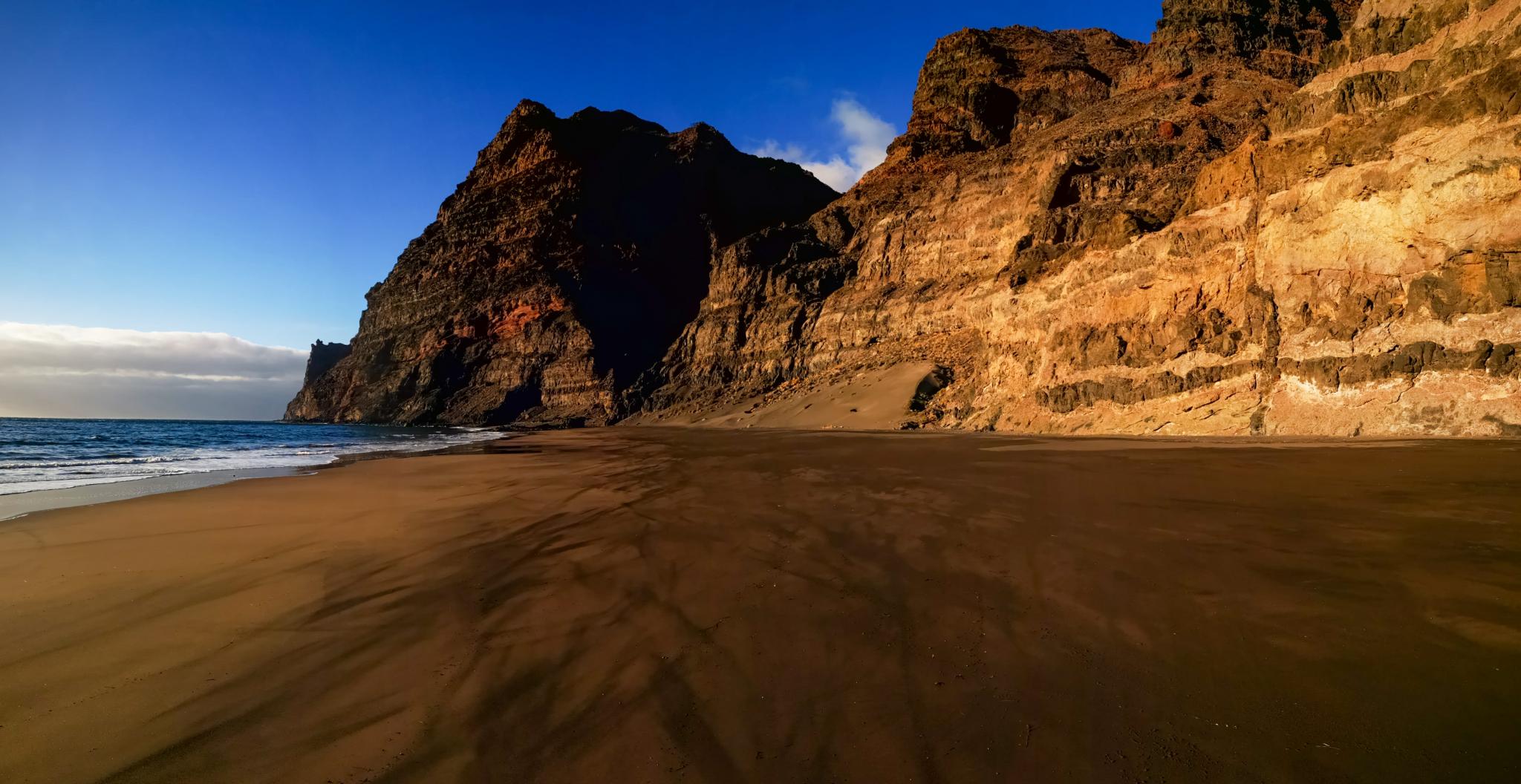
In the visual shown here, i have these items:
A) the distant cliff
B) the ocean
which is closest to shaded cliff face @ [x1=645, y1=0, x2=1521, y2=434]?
the distant cliff

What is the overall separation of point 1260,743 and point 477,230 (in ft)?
301

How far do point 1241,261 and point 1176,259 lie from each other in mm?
2222

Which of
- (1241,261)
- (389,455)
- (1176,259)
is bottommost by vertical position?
(389,455)

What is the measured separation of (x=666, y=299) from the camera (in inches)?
2960

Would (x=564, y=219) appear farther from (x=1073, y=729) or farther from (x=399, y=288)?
(x=1073, y=729)

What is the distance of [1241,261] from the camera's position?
21.3 m

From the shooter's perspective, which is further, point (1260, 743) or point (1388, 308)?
point (1388, 308)

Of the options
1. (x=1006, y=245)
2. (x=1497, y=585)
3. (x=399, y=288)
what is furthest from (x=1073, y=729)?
(x=399, y=288)

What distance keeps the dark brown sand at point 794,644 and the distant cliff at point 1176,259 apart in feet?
42.3

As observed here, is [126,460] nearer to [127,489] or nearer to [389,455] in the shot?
[389,455]

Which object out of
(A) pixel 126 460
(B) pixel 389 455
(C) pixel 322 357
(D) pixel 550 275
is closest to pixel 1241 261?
(B) pixel 389 455

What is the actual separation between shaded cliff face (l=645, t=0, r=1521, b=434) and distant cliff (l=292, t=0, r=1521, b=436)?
0.26 feet

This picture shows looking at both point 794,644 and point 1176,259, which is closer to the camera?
point 794,644

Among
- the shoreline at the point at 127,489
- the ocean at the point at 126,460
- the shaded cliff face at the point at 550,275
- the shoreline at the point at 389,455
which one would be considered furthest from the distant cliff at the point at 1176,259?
the ocean at the point at 126,460
